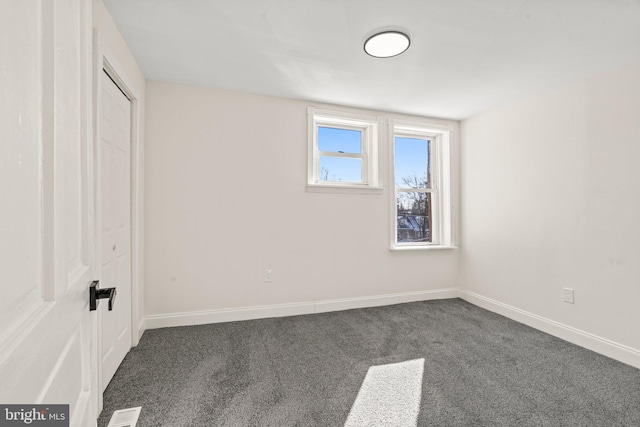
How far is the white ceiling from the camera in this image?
177 cm

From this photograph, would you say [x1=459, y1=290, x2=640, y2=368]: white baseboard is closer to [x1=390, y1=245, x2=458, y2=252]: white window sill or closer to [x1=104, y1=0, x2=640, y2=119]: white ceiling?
[x1=390, y1=245, x2=458, y2=252]: white window sill

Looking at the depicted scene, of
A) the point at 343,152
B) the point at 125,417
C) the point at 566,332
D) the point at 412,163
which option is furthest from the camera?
the point at 412,163

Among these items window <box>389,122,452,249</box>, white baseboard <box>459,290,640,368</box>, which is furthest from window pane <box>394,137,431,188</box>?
white baseboard <box>459,290,640,368</box>

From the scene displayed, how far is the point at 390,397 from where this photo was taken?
178 centimetres

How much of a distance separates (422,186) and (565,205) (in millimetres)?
1573

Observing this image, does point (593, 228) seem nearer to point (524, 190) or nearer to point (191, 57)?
point (524, 190)

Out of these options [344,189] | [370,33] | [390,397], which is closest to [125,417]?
[390,397]

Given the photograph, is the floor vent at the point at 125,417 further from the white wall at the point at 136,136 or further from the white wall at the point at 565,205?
the white wall at the point at 565,205

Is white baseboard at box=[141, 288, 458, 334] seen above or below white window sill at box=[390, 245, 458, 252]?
below

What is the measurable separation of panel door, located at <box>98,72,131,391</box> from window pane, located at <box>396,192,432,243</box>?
299cm

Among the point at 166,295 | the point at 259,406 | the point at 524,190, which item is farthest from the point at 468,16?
the point at 166,295

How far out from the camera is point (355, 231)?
3.47m

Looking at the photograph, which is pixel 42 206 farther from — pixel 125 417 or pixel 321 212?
pixel 321 212

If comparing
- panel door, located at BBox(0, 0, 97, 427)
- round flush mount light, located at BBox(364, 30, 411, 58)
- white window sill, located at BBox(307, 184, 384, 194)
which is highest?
round flush mount light, located at BBox(364, 30, 411, 58)
